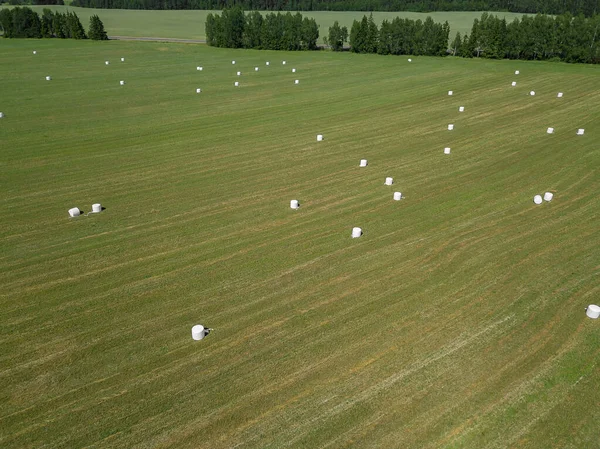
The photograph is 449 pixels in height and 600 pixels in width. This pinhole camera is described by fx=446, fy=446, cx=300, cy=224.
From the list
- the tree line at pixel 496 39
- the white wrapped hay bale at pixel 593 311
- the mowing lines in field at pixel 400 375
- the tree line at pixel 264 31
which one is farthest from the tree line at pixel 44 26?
the white wrapped hay bale at pixel 593 311

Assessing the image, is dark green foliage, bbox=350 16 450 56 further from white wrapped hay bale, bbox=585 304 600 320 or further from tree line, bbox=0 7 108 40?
white wrapped hay bale, bbox=585 304 600 320

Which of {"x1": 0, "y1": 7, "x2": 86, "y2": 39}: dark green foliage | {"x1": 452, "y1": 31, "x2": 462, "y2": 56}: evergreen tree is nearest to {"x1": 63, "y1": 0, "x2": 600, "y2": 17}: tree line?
{"x1": 452, "y1": 31, "x2": 462, "y2": 56}: evergreen tree

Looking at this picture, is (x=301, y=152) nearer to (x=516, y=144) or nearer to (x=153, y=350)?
(x=516, y=144)

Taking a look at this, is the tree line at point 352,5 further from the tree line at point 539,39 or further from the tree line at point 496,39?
the tree line at point 496,39

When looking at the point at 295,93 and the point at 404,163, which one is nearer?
the point at 404,163

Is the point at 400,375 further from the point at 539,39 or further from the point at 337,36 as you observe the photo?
the point at 337,36

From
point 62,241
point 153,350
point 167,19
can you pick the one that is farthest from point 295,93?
point 167,19
